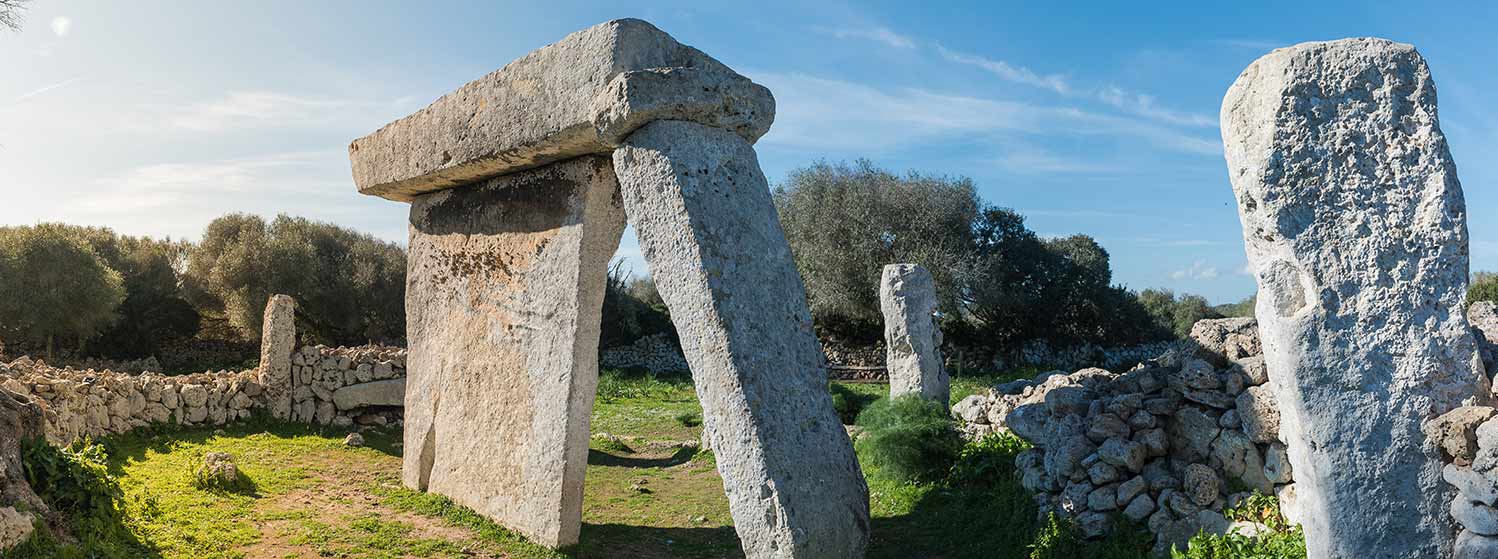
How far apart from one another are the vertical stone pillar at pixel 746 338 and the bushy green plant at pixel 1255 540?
1.86 m

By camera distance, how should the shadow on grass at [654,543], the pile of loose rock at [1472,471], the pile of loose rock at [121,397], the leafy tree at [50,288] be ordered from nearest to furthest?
the pile of loose rock at [1472,471], the shadow on grass at [654,543], the pile of loose rock at [121,397], the leafy tree at [50,288]

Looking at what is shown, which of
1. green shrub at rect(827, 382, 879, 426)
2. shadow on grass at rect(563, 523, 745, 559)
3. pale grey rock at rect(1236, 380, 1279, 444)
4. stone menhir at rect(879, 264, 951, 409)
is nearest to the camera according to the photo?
pale grey rock at rect(1236, 380, 1279, 444)

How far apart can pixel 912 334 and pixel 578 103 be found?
6710mm

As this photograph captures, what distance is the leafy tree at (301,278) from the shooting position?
20500 millimetres

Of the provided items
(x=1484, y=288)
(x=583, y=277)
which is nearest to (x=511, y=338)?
(x=583, y=277)

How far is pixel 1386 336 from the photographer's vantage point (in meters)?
3.65

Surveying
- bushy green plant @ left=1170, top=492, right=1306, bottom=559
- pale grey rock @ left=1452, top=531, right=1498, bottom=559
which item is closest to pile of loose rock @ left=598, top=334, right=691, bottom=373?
bushy green plant @ left=1170, top=492, right=1306, bottom=559

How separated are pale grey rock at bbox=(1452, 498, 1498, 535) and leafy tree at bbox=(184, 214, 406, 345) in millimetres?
21460

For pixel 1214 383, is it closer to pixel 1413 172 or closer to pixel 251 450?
pixel 1413 172

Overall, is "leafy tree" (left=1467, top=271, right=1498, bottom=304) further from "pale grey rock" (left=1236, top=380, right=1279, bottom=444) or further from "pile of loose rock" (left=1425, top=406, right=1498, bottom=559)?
"pile of loose rock" (left=1425, top=406, right=1498, bottom=559)

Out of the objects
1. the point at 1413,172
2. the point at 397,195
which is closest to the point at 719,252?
the point at 1413,172

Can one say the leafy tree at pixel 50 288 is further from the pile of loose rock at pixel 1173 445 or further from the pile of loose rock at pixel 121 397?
the pile of loose rock at pixel 1173 445

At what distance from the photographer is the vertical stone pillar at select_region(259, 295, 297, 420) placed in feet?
37.1

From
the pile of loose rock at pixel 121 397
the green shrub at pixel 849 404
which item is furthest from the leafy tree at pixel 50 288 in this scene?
the green shrub at pixel 849 404
